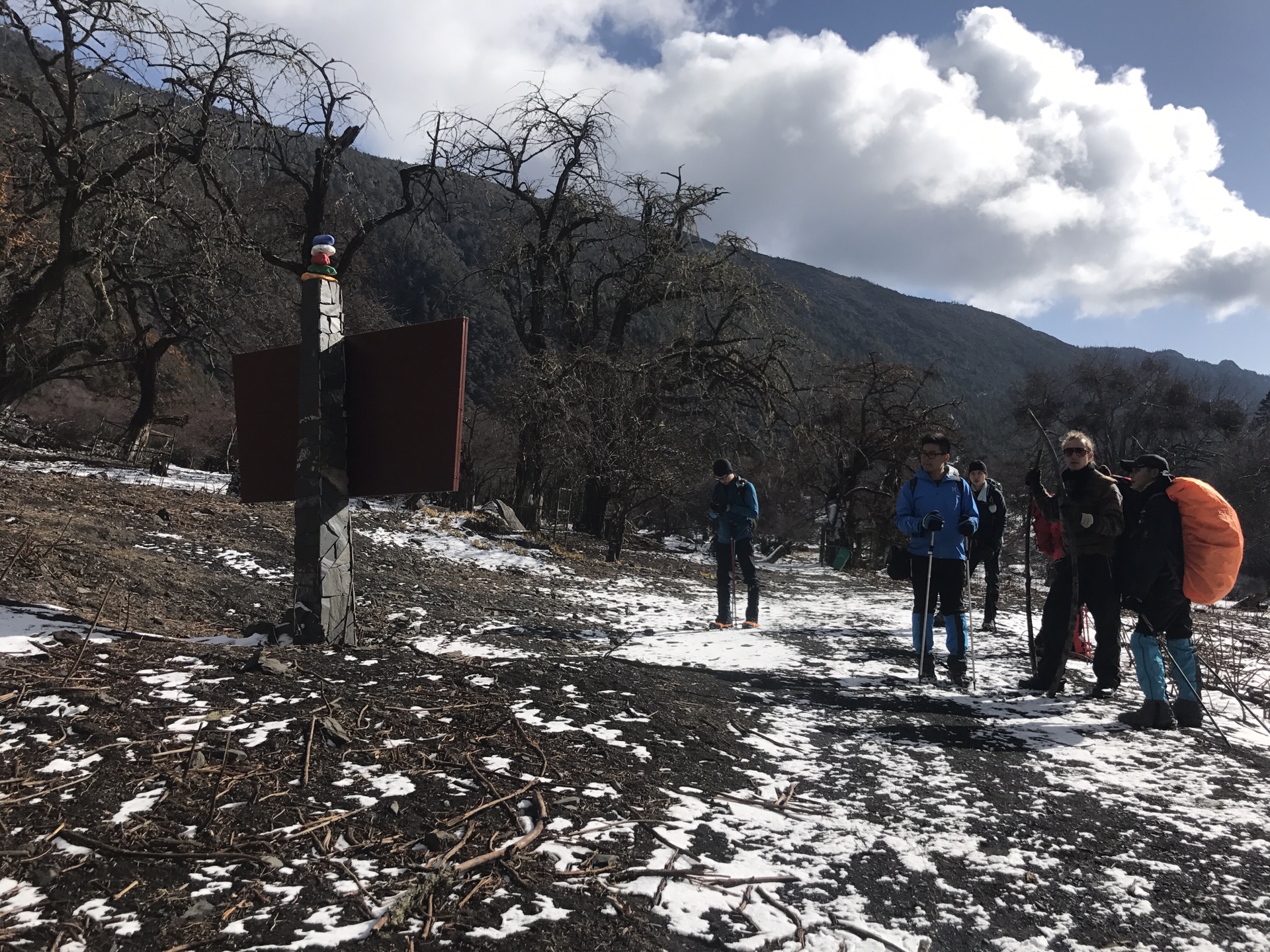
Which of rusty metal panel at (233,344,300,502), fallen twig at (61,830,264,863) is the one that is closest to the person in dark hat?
rusty metal panel at (233,344,300,502)

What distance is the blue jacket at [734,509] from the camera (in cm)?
766

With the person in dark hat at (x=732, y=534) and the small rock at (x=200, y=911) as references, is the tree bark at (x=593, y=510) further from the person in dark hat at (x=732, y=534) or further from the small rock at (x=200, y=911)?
the small rock at (x=200, y=911)

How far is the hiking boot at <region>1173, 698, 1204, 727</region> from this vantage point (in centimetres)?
442

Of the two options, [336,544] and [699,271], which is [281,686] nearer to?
[336,544]

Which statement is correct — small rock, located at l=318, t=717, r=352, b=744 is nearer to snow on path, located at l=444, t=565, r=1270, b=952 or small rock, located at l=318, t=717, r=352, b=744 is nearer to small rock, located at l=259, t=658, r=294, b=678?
small rock, located at l=259, t=658, r=294, b=678

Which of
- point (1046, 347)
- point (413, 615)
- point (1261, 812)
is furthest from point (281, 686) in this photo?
point (1046, 347)

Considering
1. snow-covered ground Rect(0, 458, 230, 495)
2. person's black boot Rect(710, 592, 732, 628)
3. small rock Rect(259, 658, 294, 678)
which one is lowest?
person's black boot Rect(710, 592, 732, 628)

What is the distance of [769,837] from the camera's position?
2.61 m

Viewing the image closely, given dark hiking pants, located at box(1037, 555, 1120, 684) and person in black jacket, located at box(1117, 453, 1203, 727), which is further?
dark hiking pants, located at box(1037, 555, 1120, 684)

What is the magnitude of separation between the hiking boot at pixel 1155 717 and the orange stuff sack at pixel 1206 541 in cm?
67

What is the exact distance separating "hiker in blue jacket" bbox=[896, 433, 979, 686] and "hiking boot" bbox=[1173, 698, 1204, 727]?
1287mm

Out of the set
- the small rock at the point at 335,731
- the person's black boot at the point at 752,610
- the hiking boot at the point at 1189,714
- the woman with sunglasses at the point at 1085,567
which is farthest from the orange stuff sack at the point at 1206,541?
the small rock at the point at 335,731

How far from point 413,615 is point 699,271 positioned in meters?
13.7

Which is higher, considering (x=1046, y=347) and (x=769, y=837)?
(x=1046, y=347)
